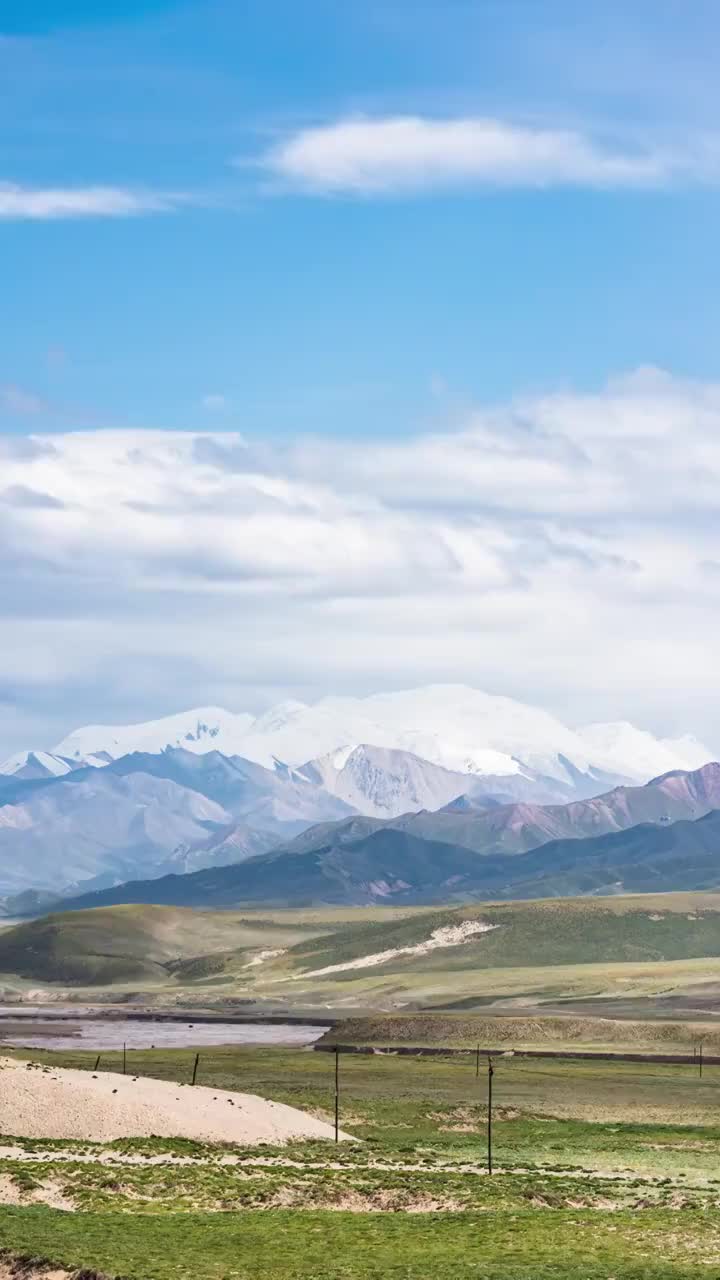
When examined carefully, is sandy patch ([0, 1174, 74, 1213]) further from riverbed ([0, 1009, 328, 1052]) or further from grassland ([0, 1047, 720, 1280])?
riverbed ([0, 1009, 328, 1052])

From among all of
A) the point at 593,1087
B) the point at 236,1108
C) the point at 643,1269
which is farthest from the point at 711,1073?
the point at 643,1269

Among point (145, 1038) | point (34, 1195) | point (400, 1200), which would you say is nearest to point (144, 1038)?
point (145, 1038)

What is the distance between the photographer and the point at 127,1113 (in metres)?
78.2

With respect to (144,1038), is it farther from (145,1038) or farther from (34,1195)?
(34,1195)

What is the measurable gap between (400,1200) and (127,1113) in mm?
20096

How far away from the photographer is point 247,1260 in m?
49.5

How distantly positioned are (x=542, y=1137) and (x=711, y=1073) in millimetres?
50486

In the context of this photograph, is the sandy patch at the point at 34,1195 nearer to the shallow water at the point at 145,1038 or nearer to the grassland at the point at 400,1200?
the grassland at the point at 400,1200

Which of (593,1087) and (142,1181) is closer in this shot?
(142,1181)

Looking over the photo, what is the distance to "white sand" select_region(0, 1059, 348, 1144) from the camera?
76.7 meters

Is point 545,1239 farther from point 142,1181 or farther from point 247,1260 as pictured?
point 142,1181

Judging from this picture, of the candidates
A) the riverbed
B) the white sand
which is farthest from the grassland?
the riverbed

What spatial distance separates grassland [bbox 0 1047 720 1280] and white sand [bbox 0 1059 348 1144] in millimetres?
2795

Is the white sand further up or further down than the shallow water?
further up
